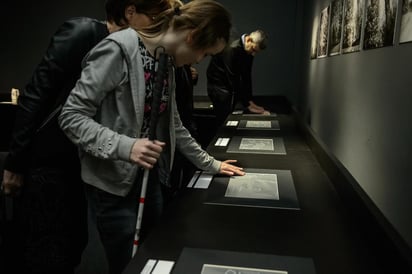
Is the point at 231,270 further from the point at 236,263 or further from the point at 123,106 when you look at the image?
the point at 123,106

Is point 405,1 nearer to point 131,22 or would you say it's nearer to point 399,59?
point 399,59

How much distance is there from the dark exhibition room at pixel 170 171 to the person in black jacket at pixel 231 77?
176cm

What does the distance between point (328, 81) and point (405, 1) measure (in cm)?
193

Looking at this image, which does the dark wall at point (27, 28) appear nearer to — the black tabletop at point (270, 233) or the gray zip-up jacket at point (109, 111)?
the gray zip-up jacket at point (109, 111)

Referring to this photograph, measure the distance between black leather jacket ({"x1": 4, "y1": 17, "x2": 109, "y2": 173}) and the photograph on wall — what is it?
131 centimetres

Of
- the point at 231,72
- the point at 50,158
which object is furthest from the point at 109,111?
the point at 231,72

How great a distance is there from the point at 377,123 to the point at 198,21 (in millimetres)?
1296

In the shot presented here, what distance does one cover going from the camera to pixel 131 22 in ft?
4.49

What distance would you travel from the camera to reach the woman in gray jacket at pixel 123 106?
3.25ft

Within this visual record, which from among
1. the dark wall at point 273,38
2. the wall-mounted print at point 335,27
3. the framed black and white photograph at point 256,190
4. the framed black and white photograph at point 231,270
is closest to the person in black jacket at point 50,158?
the framed black and white photograph at point 256,190

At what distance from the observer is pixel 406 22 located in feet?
4.92

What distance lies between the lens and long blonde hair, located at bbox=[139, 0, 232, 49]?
1.09 metres

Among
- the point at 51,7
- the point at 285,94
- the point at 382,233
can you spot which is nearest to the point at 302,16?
the point at 285,94

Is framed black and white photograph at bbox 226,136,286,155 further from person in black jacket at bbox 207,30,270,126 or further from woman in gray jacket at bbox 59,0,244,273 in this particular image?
person in black jacket at bbox 207,30,270,126
